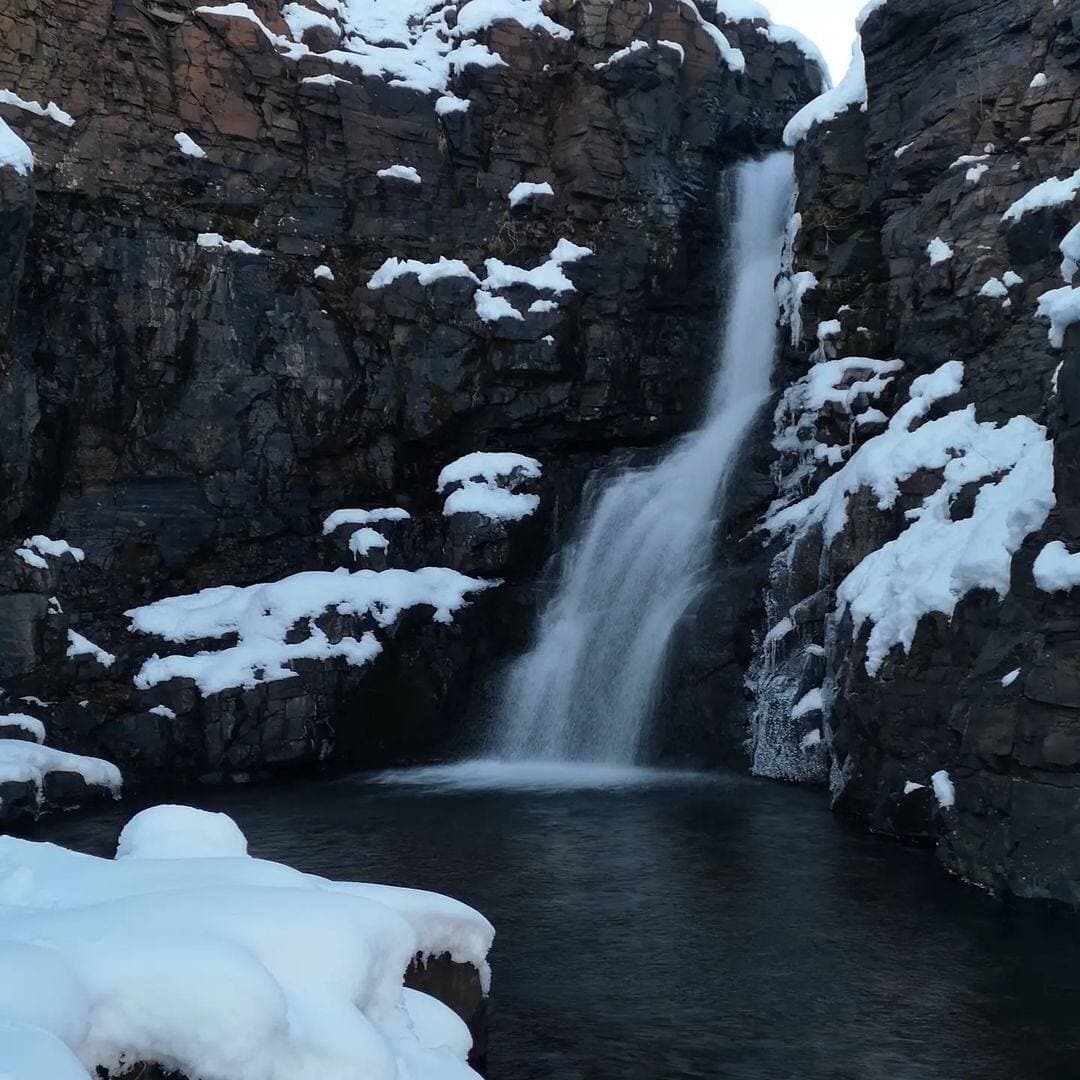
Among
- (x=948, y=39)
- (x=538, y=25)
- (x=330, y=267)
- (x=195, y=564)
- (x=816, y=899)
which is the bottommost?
(x=816, y=899)

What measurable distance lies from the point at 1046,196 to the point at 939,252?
2213 mm

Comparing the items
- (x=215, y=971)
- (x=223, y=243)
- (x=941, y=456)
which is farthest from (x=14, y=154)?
(x=215, y=971)

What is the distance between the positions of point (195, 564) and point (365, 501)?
4.06 meters

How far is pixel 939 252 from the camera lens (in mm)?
20047

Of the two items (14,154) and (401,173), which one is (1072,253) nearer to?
(401,173)

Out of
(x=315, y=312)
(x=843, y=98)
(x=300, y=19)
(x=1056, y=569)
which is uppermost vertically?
(x=300, y=19)

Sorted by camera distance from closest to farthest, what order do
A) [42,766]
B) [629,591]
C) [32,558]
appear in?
[42,766]
[32,558]
[629,591]

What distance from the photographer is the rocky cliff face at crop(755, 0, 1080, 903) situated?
12.8 m

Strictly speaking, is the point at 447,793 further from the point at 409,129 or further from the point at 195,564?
the point at 409,129

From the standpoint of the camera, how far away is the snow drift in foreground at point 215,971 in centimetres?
479

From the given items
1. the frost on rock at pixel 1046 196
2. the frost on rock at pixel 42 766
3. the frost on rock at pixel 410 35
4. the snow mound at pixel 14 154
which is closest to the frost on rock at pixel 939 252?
the frost on rock at pixel 1046 196

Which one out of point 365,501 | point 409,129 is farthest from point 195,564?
point 409,129

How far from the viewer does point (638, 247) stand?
28.3 meters

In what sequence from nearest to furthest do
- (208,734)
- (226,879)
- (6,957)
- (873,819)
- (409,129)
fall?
(6,957), (226,879), (873,819), (208,734), (409,129)
